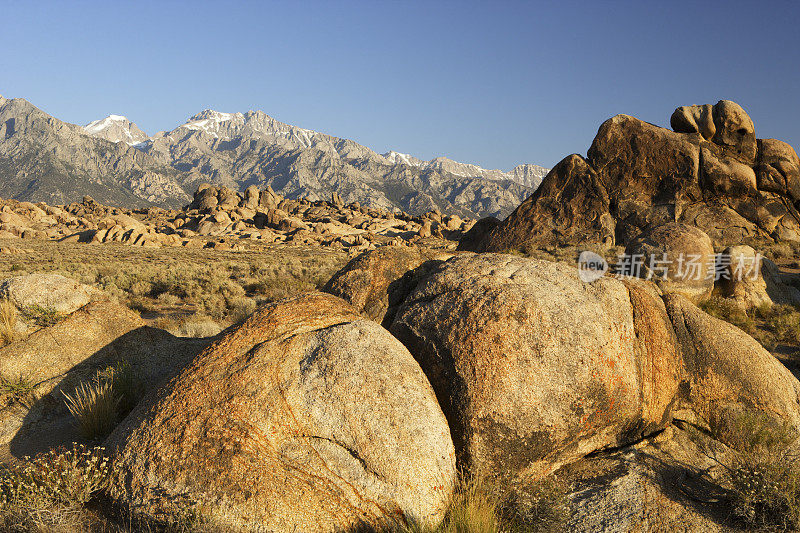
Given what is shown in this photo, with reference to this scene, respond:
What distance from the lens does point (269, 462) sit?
3.98 metres

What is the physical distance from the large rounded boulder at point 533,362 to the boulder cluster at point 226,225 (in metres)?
48.5

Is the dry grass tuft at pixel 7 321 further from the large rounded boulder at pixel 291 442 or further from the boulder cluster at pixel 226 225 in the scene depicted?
the boulder cluster at pixel 226 225

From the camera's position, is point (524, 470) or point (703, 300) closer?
point (524, 470)

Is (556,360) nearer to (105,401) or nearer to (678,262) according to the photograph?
(105,401)

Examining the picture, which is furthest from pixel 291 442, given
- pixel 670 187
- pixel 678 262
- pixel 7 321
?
pixel 670 187

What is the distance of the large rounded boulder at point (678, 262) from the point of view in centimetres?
1415

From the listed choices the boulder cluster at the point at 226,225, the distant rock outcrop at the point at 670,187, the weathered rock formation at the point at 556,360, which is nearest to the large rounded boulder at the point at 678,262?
the weathered rock formation at the point at 556,360

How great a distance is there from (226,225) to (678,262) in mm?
62606

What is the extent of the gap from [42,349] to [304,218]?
75.5m

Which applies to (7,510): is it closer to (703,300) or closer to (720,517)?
(720,517)

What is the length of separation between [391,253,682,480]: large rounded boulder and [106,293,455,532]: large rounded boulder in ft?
1.46

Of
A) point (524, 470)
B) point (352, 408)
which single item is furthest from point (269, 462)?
point (524, 470)

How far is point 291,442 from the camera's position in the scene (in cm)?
412

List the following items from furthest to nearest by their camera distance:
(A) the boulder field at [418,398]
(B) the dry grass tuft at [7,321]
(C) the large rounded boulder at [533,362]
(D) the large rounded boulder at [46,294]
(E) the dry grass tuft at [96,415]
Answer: (D) the large rounded boulder at [46,294]
(B) the dry grass tuft at [7,321]
(E) the dry grass tuft at [96,415]
(C) the large rounded boulder at [533,362]
(A) the boulder field at [418,398]
